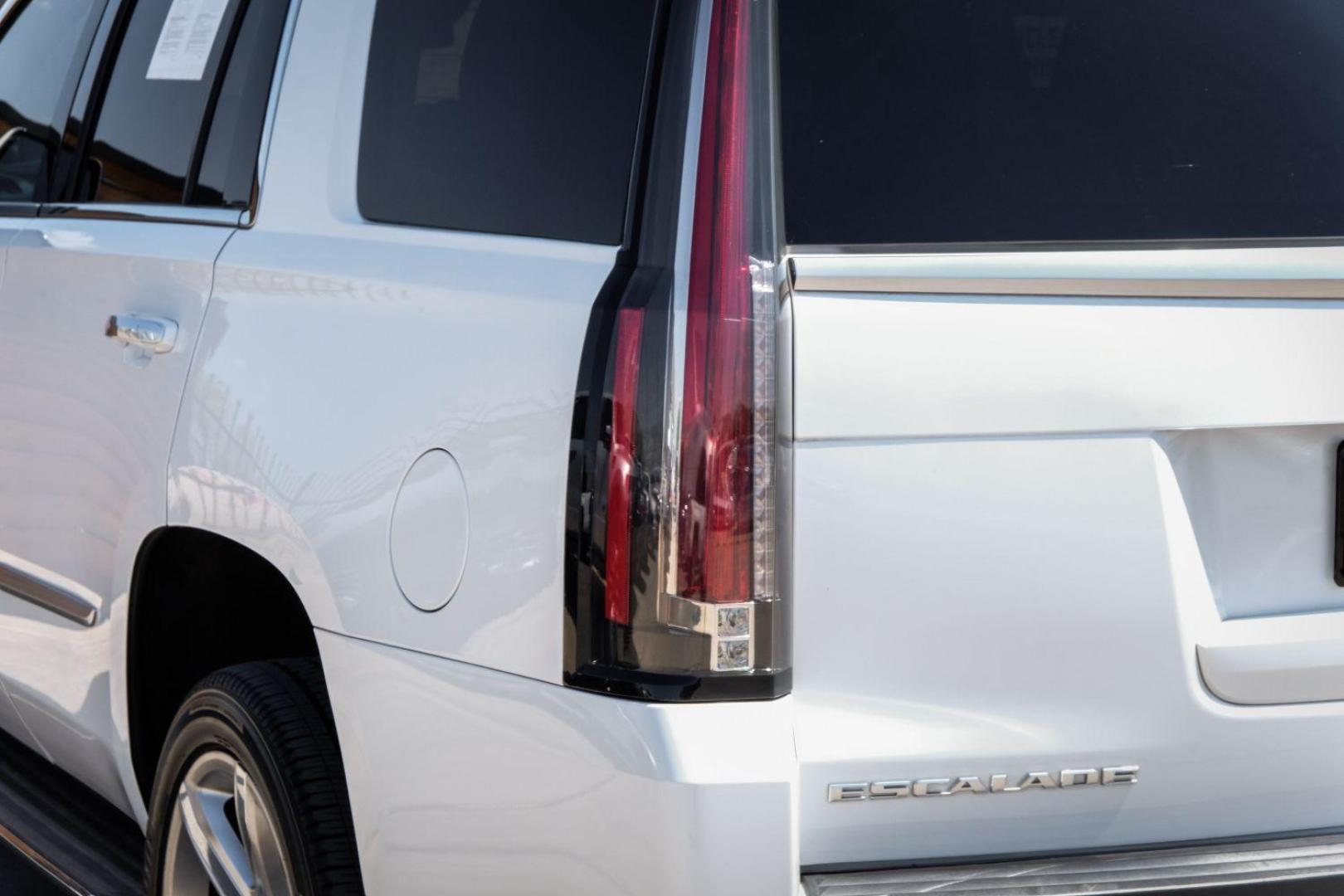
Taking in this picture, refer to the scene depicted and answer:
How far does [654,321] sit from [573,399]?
5.0 inches

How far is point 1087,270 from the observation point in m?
1.82

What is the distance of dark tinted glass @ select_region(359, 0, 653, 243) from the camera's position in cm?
188

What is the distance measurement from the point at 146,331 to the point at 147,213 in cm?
35

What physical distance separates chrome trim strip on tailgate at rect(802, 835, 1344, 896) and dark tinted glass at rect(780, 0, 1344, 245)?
28.2 inches

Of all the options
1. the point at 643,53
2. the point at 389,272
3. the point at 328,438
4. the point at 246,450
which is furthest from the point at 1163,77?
the point at 246,450

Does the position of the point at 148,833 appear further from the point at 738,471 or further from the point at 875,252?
the point at 875,252

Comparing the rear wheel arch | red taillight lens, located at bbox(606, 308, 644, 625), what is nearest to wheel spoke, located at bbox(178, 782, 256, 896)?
the rear wheel arch

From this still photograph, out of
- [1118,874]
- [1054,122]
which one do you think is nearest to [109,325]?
[1054,122]

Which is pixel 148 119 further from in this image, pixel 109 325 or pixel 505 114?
pixel 505 114

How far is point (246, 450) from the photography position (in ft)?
7.30

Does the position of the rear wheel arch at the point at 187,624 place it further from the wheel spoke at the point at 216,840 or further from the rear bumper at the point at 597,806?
the rear bumper at the point at 597,806

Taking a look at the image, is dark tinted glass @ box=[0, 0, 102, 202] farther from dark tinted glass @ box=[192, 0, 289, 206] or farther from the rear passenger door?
dark tinted glass @ box=[192, 0, 289, 206]

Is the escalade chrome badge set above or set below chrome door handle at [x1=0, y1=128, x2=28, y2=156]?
below

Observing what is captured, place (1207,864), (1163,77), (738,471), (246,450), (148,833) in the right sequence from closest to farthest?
(738,471), (1207,864), (1163,77), (246,450), (148,833)
